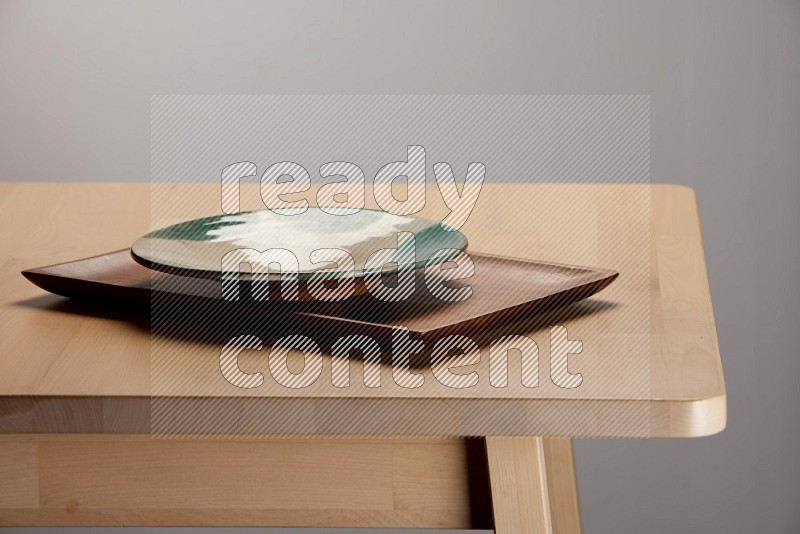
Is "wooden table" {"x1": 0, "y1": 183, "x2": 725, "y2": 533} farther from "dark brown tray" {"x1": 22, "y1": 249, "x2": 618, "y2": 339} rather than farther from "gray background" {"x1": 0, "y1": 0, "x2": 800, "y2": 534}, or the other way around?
"gray background" {"x1": 0, "y1": 0, "x2": 800, "y2": 534}

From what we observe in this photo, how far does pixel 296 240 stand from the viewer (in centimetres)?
86

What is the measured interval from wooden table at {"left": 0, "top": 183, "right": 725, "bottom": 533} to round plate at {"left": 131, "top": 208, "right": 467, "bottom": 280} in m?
0.05

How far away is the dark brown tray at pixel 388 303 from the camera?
28.6 inches
